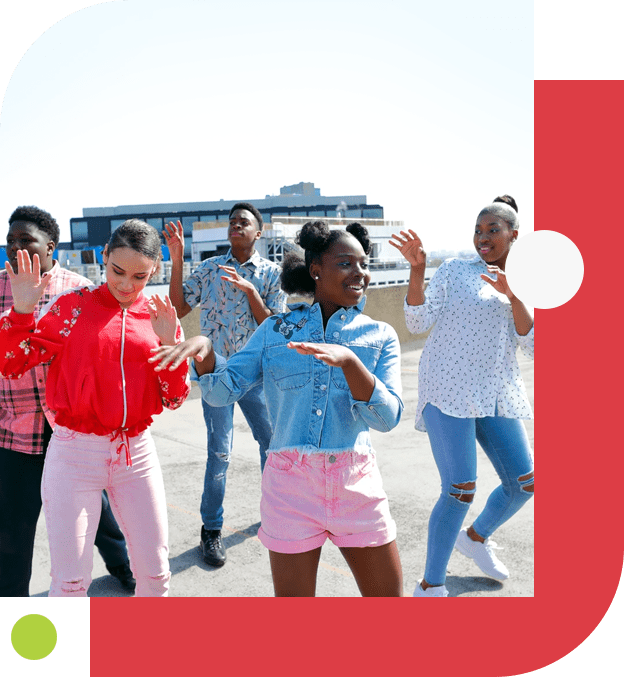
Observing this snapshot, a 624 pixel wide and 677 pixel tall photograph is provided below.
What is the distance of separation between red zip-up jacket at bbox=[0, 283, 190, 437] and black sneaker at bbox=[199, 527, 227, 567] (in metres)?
1.33

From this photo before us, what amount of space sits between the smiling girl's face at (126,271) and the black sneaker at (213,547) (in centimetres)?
165

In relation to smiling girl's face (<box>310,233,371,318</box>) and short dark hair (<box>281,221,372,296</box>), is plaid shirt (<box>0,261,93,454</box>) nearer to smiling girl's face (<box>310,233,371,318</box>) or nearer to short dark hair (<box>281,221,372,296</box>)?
short dark hair (<box>281,221,372,296</box>)

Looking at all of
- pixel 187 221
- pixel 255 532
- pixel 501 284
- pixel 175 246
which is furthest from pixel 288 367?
pixel 187 221

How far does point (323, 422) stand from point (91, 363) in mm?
850

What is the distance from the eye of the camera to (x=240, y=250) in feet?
12.2

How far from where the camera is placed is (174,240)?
131 inches

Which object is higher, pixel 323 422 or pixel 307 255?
pixel 307 255

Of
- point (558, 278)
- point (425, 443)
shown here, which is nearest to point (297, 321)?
point (558, 278)

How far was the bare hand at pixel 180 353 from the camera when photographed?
1870 mm

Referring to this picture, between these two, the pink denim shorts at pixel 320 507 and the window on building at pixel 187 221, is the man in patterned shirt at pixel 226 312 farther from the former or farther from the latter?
the pink denim shorts at pixel 320 507

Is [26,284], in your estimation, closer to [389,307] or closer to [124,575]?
[124,575]

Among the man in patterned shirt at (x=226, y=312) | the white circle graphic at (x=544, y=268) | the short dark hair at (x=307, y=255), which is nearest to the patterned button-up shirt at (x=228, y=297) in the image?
the man in patterned shirt at (x=226, y=312)

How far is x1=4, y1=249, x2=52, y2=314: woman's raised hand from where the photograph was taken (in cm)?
218

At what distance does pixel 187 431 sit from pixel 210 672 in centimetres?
413
